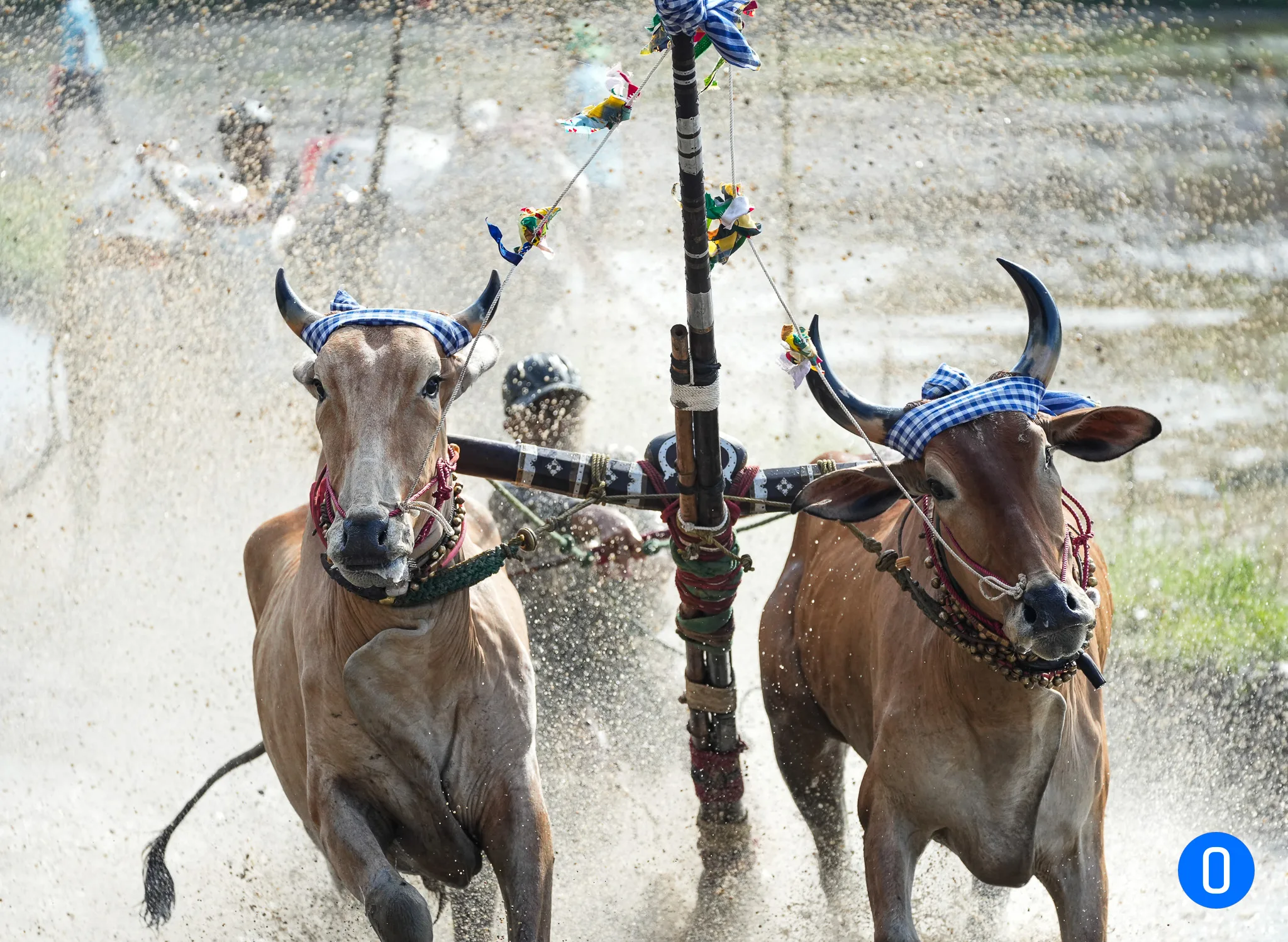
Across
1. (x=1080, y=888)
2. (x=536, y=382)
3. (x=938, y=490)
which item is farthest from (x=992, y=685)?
(x=536, y=382)

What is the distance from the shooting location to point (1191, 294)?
36.0ft

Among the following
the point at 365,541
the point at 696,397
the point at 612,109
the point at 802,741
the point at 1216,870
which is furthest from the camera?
the point at 1216,870

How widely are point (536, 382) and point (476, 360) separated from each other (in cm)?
299

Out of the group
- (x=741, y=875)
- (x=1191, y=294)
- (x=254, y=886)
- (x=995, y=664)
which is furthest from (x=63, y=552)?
(x=1191, y=294)

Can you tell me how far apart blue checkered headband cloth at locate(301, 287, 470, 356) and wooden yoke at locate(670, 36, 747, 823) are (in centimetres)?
59

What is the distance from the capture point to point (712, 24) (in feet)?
12.9

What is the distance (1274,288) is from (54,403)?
8.29 m

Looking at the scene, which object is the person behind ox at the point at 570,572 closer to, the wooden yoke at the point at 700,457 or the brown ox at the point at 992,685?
the wooden yoke at the point at 700,457

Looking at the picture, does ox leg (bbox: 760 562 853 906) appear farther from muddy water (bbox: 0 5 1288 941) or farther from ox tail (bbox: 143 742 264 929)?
ox tail (bbox: 143 742 264 929)

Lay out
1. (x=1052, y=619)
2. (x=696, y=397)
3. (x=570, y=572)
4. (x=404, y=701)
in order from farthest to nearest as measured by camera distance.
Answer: (x=570, y=572) < (x=696, y=397) < (x=404, y=701) < (x=1052, y=619)

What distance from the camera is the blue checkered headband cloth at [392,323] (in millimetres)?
3979

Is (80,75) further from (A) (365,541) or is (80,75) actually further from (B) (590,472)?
(A) (365,541)

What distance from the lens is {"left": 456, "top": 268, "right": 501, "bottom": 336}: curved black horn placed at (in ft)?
13.7

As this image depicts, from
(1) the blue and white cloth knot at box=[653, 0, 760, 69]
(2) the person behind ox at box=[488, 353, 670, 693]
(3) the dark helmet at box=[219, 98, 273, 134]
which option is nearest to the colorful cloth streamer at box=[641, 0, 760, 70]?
(1) the blue and white cloth knot at box=[653, 0, 760, 69]
